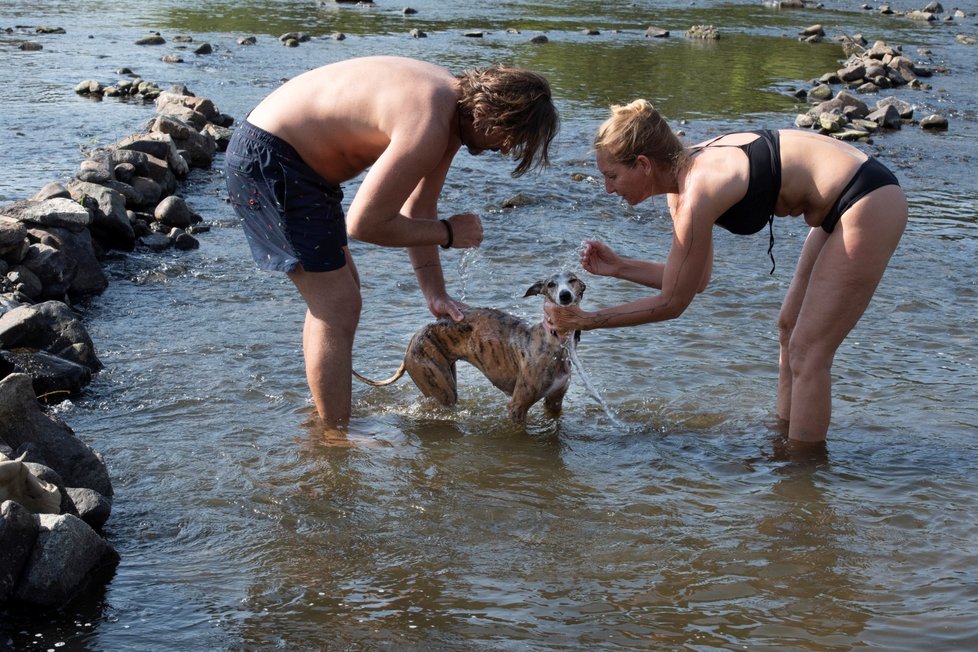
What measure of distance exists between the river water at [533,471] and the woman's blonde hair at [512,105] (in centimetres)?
174

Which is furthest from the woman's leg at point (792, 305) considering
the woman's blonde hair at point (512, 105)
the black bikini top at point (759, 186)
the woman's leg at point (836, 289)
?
the woman's blonde hair at point (512, 105)

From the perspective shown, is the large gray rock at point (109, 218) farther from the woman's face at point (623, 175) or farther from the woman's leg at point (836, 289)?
the woman's leg at point (836, 289)

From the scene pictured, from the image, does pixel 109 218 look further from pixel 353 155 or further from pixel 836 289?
pixel 836 289

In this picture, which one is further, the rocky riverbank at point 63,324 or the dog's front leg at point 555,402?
the dog's front leg at point 555,402

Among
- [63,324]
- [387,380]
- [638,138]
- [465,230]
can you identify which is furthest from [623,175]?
[63,324]

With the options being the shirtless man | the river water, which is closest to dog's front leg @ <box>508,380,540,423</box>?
the river water

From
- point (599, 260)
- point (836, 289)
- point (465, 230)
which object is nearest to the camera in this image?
point (836, 289)

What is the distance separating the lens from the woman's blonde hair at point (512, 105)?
4.82 meters

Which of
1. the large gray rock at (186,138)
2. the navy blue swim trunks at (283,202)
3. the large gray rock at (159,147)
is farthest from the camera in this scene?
the large gray rock at (186,138)

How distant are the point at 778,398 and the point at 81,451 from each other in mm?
3709

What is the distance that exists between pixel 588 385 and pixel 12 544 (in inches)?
125

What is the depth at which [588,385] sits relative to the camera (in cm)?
612

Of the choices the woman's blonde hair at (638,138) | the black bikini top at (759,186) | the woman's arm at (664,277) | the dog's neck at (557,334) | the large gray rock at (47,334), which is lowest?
the large gray rock at (47,334)

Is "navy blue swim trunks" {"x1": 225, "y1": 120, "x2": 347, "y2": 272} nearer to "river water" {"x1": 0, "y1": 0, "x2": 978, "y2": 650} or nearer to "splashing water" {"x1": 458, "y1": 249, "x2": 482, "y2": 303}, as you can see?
"river water" {"x1": 0, "y1": 0, "x2": 978, "y2": 650}
